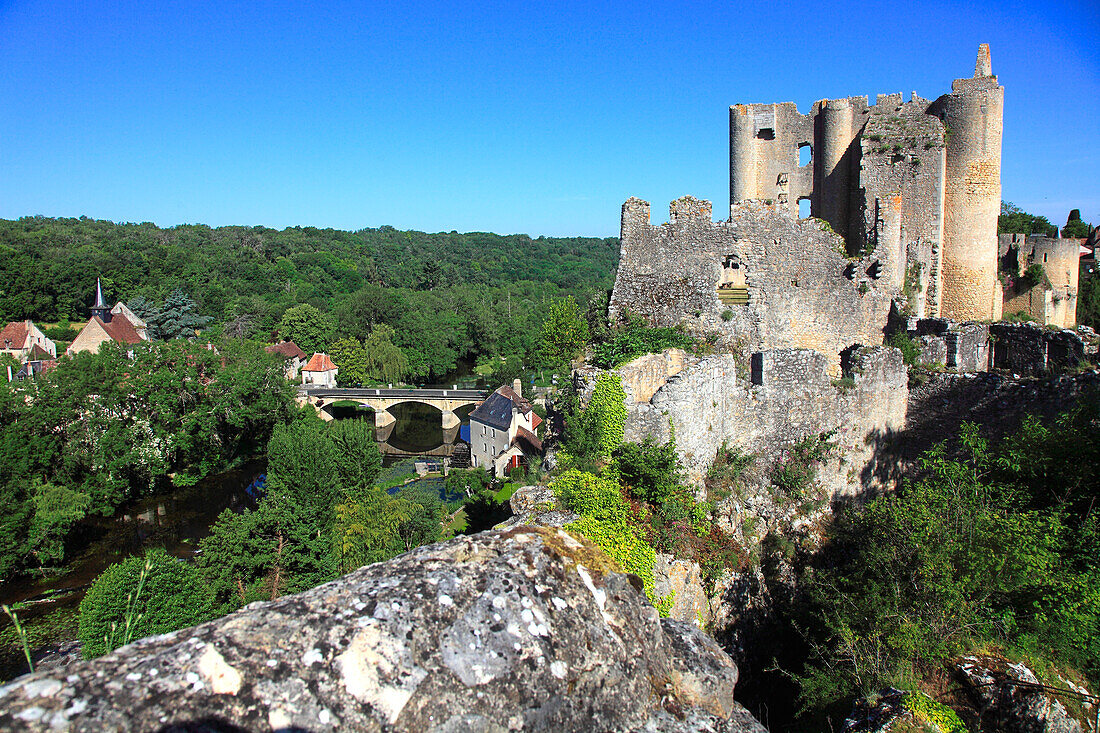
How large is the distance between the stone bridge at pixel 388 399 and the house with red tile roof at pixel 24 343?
22268 millimetres

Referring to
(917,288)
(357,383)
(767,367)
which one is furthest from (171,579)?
(357,383)

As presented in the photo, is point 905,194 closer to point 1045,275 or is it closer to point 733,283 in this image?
point 733,283

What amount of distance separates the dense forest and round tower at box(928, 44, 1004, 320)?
59.9m

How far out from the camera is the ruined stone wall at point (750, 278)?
584 inches

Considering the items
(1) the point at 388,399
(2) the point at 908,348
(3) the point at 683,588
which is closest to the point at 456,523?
(2) the point at 908,348

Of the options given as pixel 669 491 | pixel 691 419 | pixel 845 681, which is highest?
pixel 691 419

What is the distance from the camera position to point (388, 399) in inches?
2527

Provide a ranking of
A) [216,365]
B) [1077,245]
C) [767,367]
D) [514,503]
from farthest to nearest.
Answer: [216,365], [1077,245], [767,367], [514,503]

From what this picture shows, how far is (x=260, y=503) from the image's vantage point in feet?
75.5

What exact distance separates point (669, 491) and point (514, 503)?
2627 mm

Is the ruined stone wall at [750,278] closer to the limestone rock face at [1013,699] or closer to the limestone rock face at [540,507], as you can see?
the limestone rock face at [540,507]

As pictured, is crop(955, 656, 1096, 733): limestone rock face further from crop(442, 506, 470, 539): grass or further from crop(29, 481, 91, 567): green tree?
crop(29, 481, 91, 567): green tree

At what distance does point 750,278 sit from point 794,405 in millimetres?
3262

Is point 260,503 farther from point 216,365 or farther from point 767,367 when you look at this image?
point 216,365
